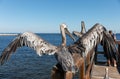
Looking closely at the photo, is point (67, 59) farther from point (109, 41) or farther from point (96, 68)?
point (96, 68)

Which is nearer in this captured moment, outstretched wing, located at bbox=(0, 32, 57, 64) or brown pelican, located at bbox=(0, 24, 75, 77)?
brown pelican, located at bbox=(0, 24, 75, 77)

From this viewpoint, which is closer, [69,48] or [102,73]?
[69,48]

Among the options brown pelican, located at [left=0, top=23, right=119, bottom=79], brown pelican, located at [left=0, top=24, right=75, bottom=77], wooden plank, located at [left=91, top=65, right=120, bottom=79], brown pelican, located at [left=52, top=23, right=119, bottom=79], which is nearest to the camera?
brown pelican, located at [left=0, top=23, right=119, bottom=79]

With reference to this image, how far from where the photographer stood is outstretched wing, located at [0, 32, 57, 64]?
7.57 m

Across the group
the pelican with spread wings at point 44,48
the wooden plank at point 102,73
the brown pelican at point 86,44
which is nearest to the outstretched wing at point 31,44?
the pelican with spread wings at point 44,48

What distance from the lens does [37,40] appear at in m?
8.06

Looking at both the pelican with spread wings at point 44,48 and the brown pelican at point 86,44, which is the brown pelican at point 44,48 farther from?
the brown pelican at point 86,44

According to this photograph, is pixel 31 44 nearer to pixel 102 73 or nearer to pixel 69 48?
pixel 69 48

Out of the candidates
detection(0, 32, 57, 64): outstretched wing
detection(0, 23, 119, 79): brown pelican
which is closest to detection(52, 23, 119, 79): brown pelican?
detection(0, 23, 119, 79): brown pelican

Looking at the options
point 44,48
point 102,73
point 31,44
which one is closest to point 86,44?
point 44,48

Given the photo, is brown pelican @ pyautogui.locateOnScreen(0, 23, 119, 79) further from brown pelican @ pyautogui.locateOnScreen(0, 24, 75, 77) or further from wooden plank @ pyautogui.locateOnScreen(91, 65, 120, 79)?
wooden plank @ pyautogui.locateOnScreen(91, 65, 120, 79)

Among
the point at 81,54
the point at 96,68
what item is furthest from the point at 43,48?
the point at 96,68

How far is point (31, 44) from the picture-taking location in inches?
322

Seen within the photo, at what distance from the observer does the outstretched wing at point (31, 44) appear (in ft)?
24.8
